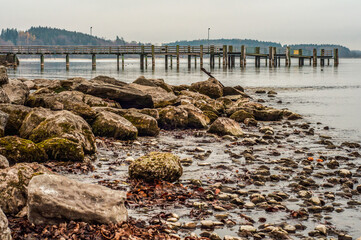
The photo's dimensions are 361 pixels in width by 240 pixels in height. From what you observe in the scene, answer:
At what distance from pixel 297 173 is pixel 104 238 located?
5162 mm

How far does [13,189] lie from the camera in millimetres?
6148

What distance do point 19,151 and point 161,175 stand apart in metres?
2.77

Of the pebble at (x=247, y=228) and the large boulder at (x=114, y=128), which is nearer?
the pebble at (x=247, y=228)

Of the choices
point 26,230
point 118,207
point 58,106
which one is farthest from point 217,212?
point 58,106

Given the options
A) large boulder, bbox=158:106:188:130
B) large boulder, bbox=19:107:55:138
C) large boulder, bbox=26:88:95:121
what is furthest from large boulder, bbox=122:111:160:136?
large boulder, bbox=19:107:55:138

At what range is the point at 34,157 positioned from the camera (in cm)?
868

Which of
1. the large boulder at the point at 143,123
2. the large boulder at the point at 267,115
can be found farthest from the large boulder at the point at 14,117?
the large boulder at the point at 267,115

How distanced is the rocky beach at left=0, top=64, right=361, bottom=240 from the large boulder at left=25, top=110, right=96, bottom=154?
3cm

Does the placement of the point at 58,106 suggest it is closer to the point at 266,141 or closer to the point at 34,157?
the point at 34,157

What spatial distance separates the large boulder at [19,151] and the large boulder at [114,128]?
11.1 ft

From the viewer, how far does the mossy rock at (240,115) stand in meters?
17.0

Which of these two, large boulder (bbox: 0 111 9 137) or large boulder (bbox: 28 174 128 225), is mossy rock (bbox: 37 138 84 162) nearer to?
large boulder (bbox: 0 111 9 137)

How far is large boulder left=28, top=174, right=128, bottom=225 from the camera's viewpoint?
5500mm

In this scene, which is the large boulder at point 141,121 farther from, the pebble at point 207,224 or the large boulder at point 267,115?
the pebble at point 207,224
